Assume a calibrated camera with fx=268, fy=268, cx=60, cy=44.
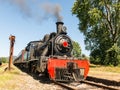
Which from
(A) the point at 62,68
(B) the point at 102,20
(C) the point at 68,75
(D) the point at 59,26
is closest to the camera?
(A) the point at 62,68

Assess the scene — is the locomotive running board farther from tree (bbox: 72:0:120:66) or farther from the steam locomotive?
tree (bbox: 72:0:120:66)

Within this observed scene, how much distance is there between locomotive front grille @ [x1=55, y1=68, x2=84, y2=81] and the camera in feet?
48.7

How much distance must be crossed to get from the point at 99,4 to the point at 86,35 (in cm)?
601

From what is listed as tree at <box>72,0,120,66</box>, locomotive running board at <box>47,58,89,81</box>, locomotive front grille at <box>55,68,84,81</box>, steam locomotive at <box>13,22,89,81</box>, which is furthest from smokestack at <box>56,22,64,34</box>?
tree at <box>72,0,120,66</box>

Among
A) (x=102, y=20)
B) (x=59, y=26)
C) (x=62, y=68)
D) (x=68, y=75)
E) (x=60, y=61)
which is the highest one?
(x=102, y=20)

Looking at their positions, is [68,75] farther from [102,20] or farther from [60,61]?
[102,20]

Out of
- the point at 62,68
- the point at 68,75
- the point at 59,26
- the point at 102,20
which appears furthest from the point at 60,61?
the point at 102,20

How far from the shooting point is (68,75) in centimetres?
1528

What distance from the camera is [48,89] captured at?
12469mm

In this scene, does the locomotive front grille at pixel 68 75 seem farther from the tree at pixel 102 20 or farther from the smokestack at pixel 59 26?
the tree at pixel 102 20

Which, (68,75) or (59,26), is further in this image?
(59,26)

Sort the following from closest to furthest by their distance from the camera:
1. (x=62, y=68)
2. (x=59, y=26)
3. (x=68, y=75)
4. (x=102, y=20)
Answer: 1. (x=62, y=68)
2. (x=68, y=75)
3. (x=59, y=26)
4. (x=102, y=20)

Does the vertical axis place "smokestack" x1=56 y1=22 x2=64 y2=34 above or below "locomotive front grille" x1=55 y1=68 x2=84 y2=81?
above

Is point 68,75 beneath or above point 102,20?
beneath
